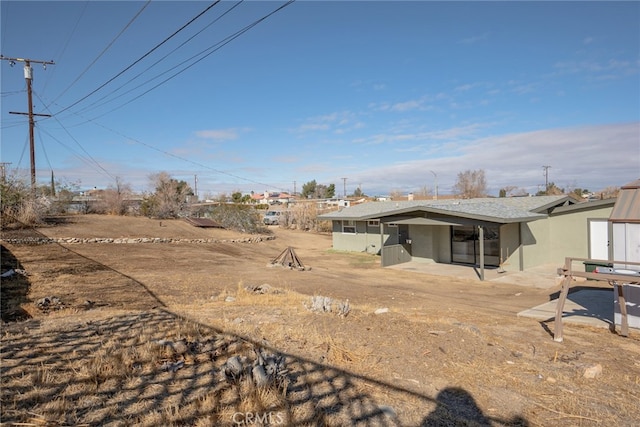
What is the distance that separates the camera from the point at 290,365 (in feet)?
15.6

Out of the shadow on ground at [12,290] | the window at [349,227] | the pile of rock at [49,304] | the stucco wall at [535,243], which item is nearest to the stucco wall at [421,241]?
the stucco wall at [535,243]

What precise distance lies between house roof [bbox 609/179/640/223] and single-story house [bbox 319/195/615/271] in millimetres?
6998

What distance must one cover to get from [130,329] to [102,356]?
1.57 m

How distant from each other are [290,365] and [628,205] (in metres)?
8.23

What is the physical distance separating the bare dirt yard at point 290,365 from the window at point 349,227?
1602cm

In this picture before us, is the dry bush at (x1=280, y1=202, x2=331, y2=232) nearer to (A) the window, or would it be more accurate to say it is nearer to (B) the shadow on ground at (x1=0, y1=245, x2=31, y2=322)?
(A) the window

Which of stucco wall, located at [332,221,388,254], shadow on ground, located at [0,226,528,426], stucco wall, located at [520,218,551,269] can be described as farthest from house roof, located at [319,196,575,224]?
shadow on ground, located at [0,226,528,426]

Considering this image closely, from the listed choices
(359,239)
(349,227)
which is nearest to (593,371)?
(359,239)

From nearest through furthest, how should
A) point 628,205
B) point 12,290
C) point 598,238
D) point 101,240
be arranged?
1. point 628,205
2. point 12,290
3. point 598,238
4. point 101,240

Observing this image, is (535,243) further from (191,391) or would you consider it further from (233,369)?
(191,391)

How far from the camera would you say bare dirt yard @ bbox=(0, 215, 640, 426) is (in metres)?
3.66

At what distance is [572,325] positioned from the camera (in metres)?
8.44

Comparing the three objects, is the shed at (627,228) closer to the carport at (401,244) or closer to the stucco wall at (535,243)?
the carport at (401,244)

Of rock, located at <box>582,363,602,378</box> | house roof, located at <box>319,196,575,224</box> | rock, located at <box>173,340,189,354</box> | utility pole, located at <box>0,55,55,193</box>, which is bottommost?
rock, located at <box>582,363,602,378</box>
